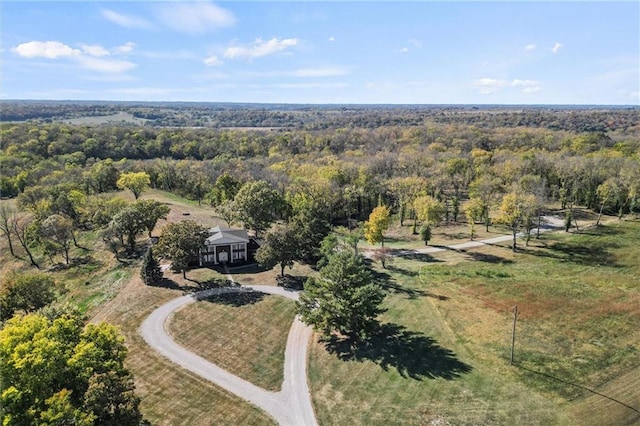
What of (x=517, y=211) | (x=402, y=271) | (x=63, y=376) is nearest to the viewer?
(x=63, y=376)

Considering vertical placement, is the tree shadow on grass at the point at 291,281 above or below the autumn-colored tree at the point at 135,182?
below

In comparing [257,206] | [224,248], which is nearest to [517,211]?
[257,206]

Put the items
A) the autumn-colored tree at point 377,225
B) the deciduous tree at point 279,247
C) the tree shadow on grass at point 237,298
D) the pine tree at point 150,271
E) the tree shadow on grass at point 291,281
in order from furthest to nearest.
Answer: the autumn-colored tree at point 377,225
the deciduous tree at point 279,247
the tree shadow on grass at point 291,281
the pine tree at point 150,271
the tree shadow on grass at point 237,298

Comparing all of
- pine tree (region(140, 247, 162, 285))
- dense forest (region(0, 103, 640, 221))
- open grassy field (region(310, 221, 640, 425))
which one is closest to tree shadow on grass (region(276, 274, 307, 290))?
open grassy field (region(310, 221, 640, 425))

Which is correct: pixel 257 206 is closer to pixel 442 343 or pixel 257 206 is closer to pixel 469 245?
pixel 469 245

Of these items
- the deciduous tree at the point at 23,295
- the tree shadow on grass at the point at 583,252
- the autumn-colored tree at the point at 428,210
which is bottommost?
the tree shadow on grass at the point at 583,252

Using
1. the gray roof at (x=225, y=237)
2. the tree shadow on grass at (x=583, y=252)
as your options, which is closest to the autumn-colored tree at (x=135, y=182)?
the gray roof at (x=225, y=237)

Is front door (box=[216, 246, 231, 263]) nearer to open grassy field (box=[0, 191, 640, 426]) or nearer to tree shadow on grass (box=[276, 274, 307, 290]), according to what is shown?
open grassy field (box=[0, 191, 640, 426])

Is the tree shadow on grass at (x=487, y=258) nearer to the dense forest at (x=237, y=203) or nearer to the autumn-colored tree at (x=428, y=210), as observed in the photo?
the dense forest at (x=237, y=203)
